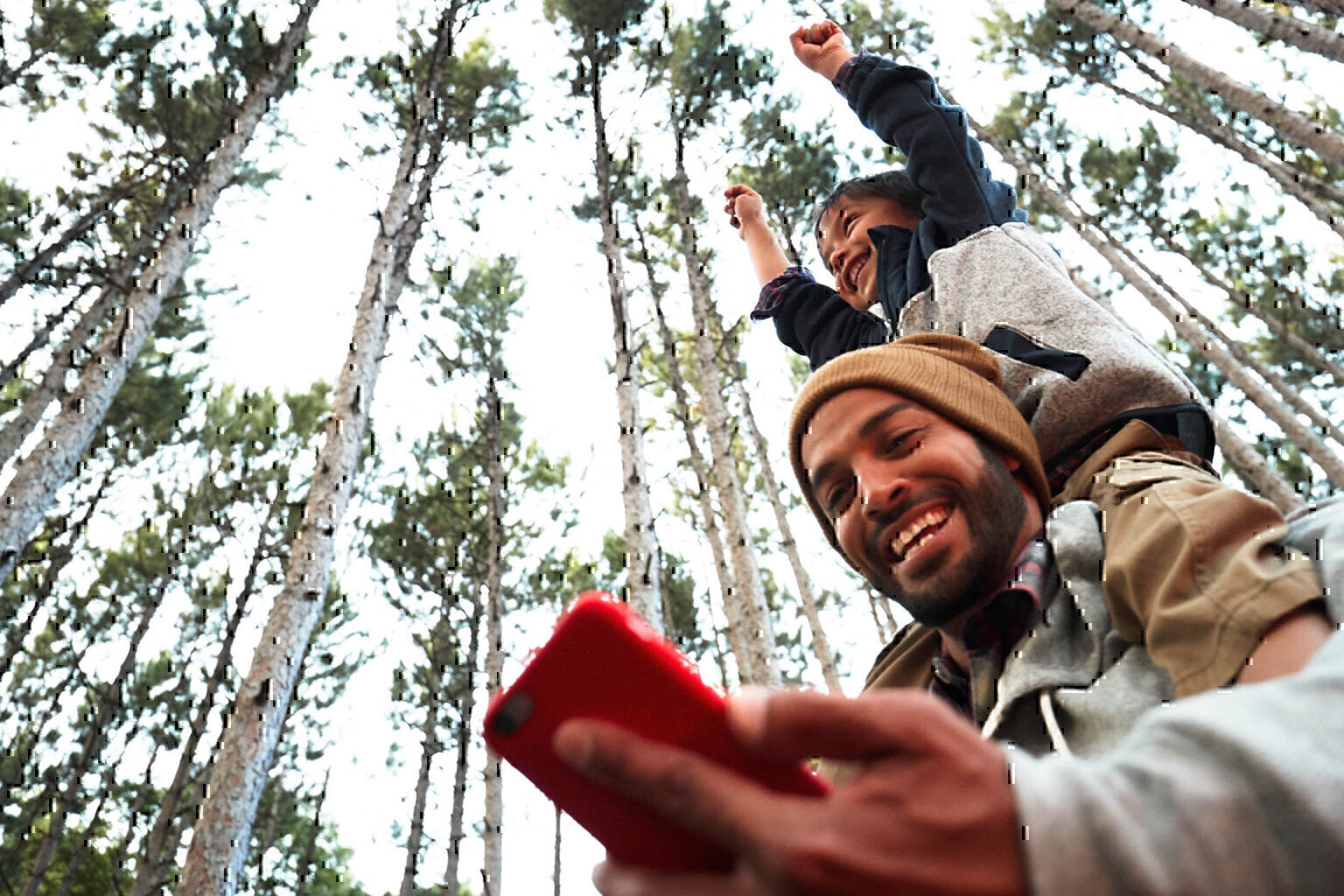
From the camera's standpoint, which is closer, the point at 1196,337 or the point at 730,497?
the point at 730,497

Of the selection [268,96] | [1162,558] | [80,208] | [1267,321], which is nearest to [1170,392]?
[1162,558]

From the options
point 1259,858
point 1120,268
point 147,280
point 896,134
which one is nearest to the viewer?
point 1259,858

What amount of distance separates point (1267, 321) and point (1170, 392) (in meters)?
13.8

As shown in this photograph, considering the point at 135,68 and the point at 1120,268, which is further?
the point at 1120,268

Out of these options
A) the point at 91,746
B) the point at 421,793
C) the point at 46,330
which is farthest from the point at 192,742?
the point at 46,330

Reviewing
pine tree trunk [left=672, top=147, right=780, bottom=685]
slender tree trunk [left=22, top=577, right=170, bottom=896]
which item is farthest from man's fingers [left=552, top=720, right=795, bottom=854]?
slender tree trunk [left=22, top=577, right=170, bottom=896]

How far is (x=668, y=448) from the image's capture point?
1392cm

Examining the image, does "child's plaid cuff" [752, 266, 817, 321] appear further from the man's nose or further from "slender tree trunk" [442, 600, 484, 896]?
"slender tree trunk" [442, 600, 484, 896]

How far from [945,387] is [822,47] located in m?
1.84

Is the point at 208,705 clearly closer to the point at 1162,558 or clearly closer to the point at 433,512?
the point at 433,512

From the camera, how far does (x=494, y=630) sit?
12.3m

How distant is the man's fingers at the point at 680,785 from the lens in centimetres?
46

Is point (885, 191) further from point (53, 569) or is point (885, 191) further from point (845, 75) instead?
point (53, 569)

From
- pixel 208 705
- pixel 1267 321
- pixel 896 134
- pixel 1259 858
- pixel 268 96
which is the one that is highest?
pixel 268 96
